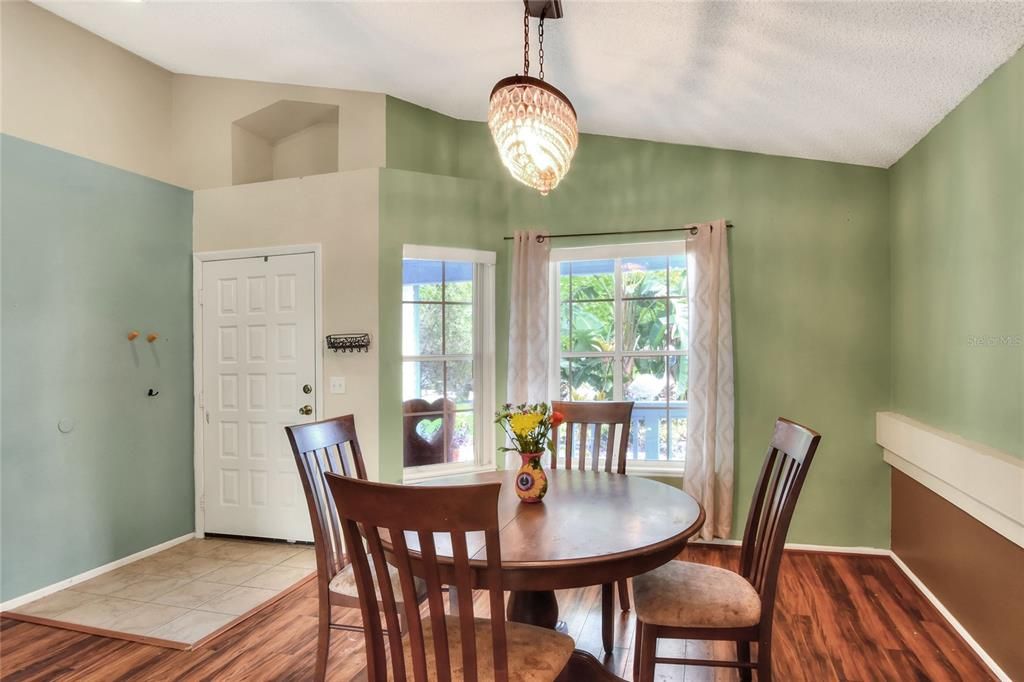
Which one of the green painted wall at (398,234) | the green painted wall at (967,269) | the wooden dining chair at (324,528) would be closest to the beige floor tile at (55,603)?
the green painted wall at (398,234)

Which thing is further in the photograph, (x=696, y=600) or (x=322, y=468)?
(x=322, y=468)

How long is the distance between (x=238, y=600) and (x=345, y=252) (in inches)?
84.9

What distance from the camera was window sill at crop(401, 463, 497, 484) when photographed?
397cm

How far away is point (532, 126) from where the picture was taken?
213 centimetres

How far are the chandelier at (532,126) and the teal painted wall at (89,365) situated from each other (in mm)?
2799

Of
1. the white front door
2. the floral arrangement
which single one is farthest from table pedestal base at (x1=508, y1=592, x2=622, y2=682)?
the white front door

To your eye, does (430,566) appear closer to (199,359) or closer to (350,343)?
(350,343)

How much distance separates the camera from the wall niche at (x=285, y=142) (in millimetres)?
4281

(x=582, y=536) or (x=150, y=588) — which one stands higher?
(x=582, y=536)

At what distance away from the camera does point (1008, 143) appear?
7.39ft

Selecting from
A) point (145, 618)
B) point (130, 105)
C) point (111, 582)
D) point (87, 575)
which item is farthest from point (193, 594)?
point (130, 105)

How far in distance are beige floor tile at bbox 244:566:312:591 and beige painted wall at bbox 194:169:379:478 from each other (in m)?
0.72

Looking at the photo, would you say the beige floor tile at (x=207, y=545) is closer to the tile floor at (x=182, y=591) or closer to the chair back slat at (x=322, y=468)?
the tile floor at (x=182, y=591)

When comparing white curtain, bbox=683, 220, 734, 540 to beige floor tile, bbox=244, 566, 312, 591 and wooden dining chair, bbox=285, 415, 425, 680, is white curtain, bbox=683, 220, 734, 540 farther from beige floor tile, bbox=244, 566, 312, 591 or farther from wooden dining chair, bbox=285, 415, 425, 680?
beige floor tile, bbox=244, 566, 312, 591
